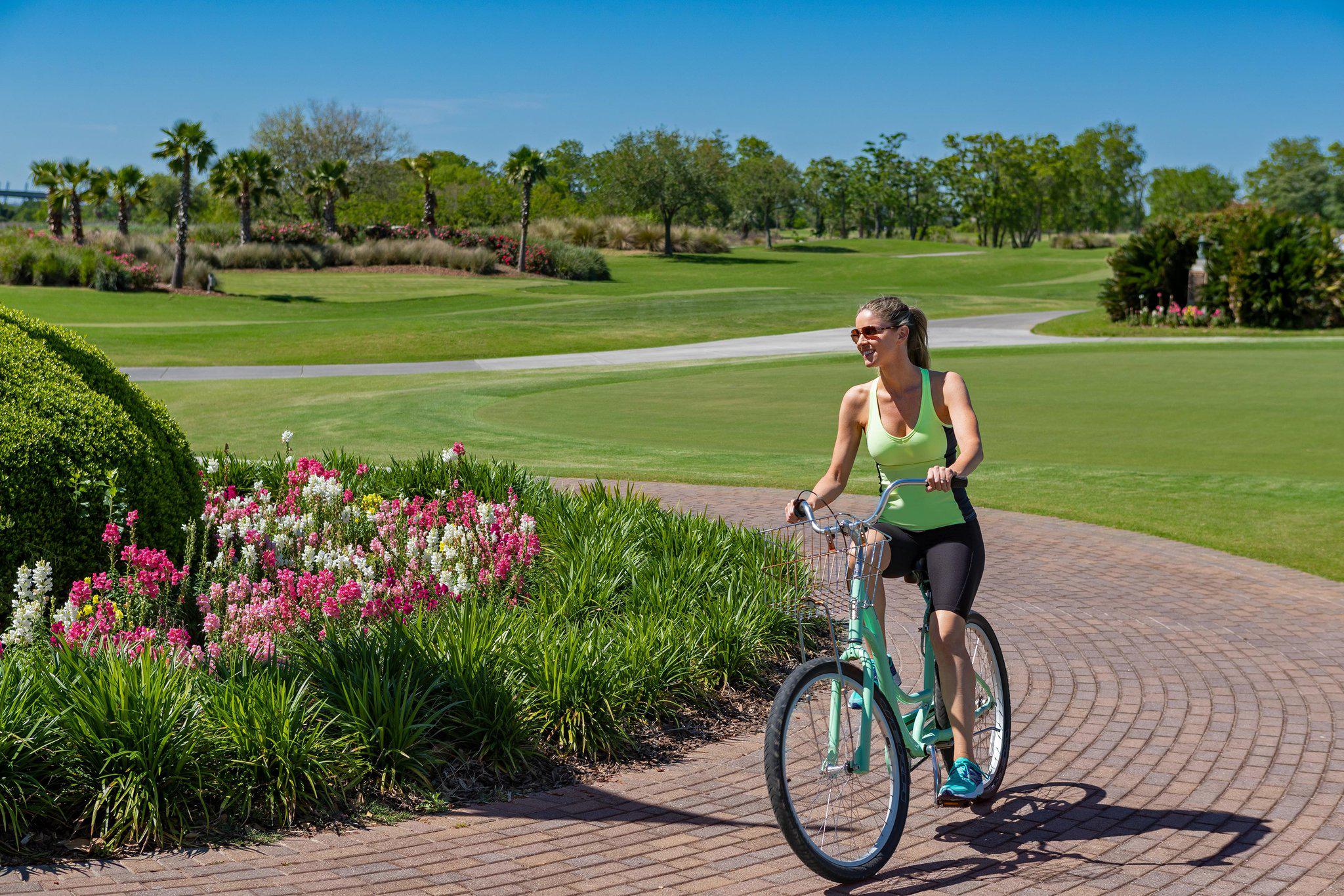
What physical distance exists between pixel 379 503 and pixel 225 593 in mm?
1954

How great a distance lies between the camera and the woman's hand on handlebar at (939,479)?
4105mm

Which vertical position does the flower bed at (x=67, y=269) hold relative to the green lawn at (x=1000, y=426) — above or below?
above

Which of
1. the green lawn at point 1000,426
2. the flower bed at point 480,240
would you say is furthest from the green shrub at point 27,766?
the flower bed at point 480,240

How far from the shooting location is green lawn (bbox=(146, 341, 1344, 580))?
39.4ft

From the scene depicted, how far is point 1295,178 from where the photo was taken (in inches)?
4759

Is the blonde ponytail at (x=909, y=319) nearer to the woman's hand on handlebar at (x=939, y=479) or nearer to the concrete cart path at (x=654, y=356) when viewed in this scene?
the woman's hand on handlebar at (x=939, y=479)

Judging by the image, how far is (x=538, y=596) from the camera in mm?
7043

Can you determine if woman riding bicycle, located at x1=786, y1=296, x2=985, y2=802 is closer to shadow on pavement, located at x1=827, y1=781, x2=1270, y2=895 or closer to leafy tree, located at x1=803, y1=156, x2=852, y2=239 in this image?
shadow on pavement, located at x1=827, y1=781, x2=1270, y2=895

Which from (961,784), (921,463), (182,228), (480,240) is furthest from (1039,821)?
(480,240)

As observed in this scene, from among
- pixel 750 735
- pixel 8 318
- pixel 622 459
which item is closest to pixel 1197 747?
pixel 750 735

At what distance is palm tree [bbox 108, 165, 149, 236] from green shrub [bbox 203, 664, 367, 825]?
66467mm

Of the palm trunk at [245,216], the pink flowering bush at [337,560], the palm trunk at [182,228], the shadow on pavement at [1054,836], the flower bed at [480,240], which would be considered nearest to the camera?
the shadow on pavement at [1054,836]

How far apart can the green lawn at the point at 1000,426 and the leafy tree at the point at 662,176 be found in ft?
176

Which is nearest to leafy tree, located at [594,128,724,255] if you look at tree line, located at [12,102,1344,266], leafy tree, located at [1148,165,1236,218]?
tree line, located at [12,102,1344,266]
